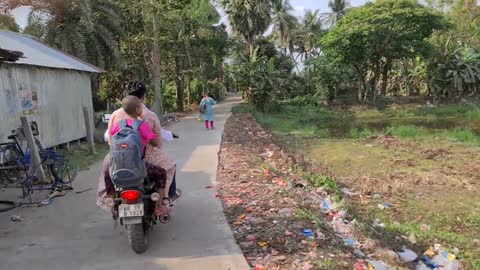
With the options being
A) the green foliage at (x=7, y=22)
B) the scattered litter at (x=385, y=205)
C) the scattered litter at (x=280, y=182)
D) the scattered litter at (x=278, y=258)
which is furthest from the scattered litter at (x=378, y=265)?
the green foliage at (x=7, y=22)

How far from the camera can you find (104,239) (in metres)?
5.33

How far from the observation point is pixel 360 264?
14.8ft

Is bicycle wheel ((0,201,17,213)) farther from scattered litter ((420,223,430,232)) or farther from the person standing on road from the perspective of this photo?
the person standing on road

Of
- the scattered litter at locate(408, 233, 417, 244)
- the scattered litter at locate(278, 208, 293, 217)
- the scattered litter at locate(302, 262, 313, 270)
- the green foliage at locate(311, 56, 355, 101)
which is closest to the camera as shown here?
the scattered litter at locate(302, 262, 313, 270)

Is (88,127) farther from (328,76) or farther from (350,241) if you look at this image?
(328,76)

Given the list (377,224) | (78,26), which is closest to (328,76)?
(78,26)

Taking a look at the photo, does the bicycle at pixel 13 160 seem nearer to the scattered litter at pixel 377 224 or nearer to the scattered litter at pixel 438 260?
the scattered litter at pixel 377 224

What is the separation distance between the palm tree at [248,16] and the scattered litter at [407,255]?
1432 inches

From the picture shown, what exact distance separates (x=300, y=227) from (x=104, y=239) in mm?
2292

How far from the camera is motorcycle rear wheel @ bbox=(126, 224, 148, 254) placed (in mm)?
4691

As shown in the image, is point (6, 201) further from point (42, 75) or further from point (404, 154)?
point (404, 154)

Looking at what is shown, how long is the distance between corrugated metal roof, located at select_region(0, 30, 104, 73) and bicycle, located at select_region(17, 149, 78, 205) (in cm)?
313

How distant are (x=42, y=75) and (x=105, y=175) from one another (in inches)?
315

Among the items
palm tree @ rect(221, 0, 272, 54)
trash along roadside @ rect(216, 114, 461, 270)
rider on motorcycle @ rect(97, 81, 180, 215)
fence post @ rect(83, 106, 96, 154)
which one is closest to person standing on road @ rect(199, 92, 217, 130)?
fence post @ rect(83, 106, 96, 154)
